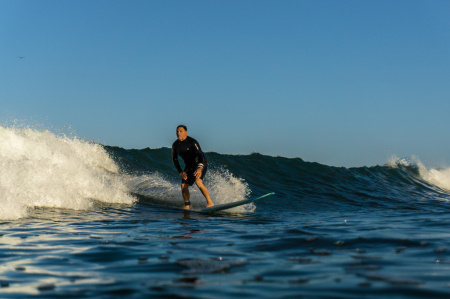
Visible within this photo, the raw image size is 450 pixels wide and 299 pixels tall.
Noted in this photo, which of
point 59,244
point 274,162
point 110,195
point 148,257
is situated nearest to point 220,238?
point 148,257

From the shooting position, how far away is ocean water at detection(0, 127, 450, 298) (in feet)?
11.0

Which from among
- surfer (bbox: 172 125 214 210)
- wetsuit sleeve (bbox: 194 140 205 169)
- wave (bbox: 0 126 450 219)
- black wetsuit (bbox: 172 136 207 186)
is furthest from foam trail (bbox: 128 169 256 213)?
wetsuit sleeve (bbox: 194 140 205 169)

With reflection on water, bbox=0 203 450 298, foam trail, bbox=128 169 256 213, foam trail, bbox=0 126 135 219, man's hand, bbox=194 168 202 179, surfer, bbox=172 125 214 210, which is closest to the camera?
reflection on water, bbox=0 203 450 298

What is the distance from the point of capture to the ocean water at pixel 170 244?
3348mm

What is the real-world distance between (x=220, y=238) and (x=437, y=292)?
3.29 m

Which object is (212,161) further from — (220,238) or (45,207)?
(220,238)

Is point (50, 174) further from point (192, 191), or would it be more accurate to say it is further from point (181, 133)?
point (192, 191)

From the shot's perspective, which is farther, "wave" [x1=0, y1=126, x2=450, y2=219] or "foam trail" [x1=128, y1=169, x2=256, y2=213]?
"foam trail" [x1=128, y1=169, x2=256, y2=213]

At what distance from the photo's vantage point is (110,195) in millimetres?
11766

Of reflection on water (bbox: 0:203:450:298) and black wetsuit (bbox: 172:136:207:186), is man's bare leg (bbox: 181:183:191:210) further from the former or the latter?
reflection on water (bbox: 0:203:450:298)

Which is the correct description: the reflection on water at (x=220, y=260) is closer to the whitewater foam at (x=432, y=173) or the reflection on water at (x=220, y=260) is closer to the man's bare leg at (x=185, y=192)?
the man's bare leg at (x=185, y=192)

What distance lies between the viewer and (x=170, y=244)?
5.46m

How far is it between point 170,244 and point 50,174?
7.11 metres

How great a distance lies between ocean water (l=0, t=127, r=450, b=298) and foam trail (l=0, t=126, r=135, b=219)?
0.11 feet
